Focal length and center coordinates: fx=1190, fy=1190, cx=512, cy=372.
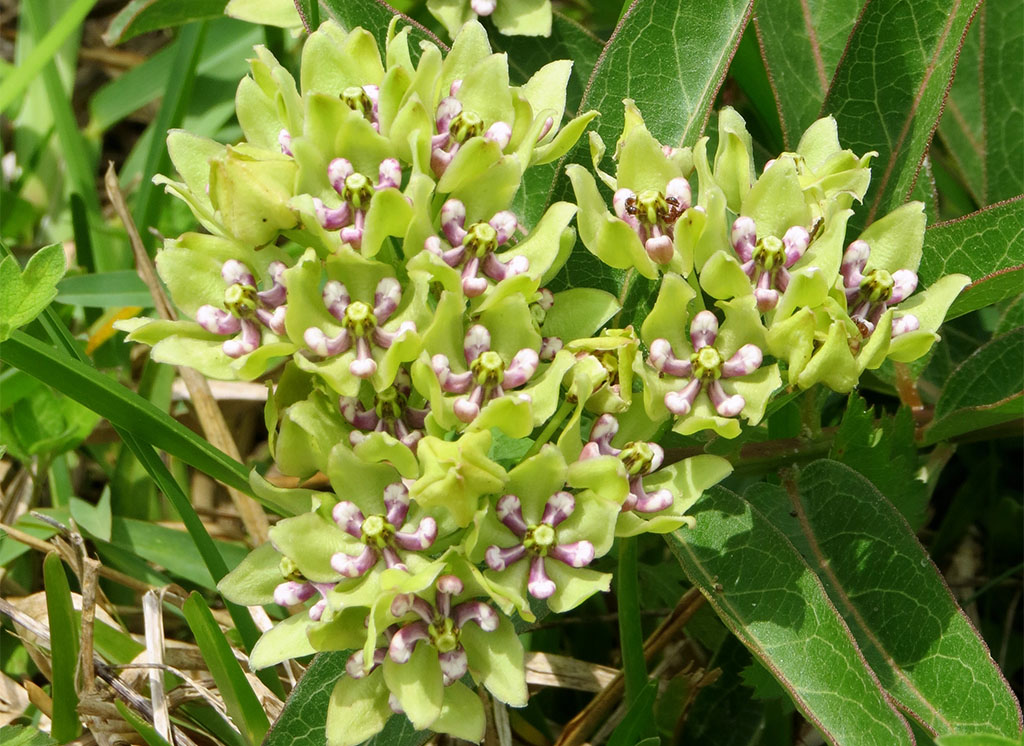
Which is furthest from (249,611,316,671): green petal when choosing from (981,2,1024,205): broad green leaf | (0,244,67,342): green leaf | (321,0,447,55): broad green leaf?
(981,2,1024,205): broad green leaf

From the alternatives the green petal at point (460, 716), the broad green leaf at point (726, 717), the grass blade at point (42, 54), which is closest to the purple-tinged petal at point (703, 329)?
the green petal at point (460, 716)

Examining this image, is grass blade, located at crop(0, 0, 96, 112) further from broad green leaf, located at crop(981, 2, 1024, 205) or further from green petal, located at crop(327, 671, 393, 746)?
broad green leaf, located at crop(981, 2, 1024, 205)

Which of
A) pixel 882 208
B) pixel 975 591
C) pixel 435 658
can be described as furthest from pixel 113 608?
pixel 975 591

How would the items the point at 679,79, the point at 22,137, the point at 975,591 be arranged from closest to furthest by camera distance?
1. the point at 679,79
2. the point at 975,591
3. the point at 22,137

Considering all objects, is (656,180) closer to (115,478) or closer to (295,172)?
(295,172)

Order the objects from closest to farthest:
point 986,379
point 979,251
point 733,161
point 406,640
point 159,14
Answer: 1. point 406,640
2. point 733,161
3. point 979,251
4. point 986,379
5. point 159,14

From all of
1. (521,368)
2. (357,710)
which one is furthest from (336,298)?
(357,710)

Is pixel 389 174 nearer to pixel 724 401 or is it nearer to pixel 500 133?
pixel 500 133
